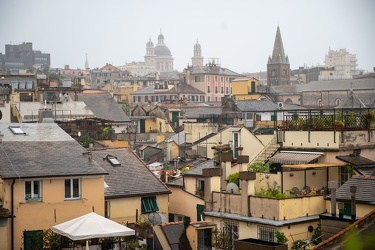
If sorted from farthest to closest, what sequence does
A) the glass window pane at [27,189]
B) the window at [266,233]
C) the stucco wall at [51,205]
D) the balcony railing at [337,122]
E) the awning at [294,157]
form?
the balcony railing at [337,122] → the awning at [294,157] → the glass window pane at [27,189] → the stucco wall at [51,205] → the window at [266,233]

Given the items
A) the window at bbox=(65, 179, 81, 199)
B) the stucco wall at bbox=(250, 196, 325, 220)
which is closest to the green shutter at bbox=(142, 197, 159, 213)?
the window at bbox=(65, 179, 81, 199)

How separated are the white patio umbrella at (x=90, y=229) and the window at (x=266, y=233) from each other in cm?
357

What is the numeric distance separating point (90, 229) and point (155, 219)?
5402 millimetres

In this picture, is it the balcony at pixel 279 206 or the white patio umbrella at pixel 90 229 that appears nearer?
the white patio umbrella at pixel 90 229

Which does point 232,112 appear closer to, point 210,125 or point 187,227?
point 210,125

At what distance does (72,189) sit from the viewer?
21.9 m

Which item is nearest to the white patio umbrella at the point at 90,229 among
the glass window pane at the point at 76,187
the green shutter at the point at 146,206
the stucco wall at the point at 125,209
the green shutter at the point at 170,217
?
the glass window pane at the point at 76,187

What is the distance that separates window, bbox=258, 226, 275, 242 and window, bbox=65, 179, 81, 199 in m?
6.35

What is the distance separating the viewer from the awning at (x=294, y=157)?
2208 centimetres

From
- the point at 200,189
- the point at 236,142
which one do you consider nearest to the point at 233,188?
the point at 200,189

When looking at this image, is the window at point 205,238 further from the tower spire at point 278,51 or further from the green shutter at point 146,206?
the tower spire at point 278,51

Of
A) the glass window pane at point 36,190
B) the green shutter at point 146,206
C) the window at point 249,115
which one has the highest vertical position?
the window at point 249,115

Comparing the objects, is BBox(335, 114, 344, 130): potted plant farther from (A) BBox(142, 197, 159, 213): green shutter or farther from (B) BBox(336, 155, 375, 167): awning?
(A) BBox(142, 197, 159, 213): green shutter

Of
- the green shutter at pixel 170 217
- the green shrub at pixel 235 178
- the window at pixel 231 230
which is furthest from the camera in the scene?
the green shutter at pixel 170 217
